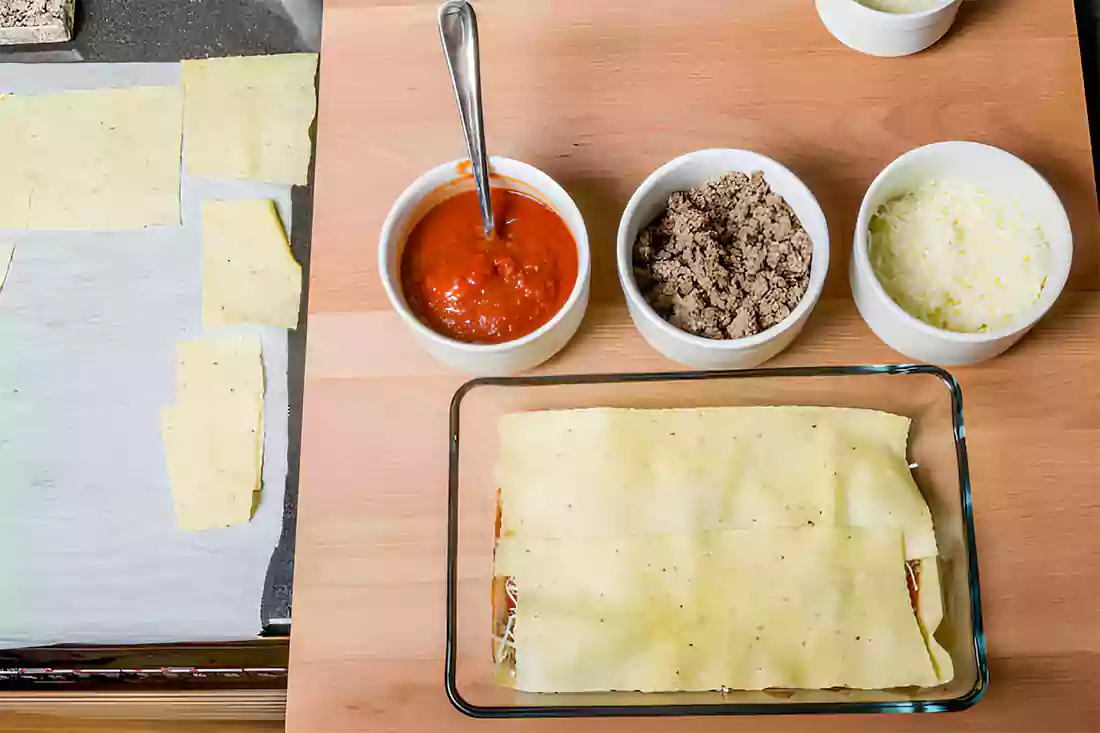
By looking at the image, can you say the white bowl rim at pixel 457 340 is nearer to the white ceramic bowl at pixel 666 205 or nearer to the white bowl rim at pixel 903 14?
the white ceramic bowl at pixel 666 205

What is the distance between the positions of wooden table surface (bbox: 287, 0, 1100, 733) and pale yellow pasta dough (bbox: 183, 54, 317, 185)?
0.21 metres

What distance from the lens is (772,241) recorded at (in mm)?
750

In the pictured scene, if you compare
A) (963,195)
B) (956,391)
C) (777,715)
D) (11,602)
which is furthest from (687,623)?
(11,602)

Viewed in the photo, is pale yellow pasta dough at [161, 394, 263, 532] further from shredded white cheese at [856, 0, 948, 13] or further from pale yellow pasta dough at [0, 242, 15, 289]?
shredded white cheese at [856, 0, 948, 13]

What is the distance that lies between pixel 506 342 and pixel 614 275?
0.13 metres

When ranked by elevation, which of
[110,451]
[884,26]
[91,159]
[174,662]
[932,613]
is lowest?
[174,662]

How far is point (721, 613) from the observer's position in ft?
2.21

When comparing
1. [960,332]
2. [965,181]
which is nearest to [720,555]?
[960,332]

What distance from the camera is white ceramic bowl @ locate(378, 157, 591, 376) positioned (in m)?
0.73

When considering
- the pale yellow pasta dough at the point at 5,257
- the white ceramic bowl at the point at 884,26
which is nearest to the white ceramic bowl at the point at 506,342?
the white ceramic bowl at the point at 884,26

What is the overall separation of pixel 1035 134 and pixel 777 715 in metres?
0.52

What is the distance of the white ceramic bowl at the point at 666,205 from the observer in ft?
2.34

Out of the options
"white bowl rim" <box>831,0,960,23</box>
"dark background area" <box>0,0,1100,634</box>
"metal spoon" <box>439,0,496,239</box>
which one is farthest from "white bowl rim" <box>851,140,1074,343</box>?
"dark background area" <box>0,0,1100,634</box>

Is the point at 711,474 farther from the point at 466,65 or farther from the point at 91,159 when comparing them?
the point at 91,159
